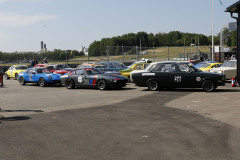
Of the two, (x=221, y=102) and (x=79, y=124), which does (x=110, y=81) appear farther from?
(x=79, y=124)

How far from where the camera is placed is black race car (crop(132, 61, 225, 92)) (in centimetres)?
1605

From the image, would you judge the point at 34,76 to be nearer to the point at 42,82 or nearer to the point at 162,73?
the point at 42,82

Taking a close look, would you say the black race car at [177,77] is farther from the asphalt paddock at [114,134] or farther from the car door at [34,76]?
the car door at [34,76]

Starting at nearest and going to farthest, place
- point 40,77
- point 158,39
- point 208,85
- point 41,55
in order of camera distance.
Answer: point 208,85, point 40,77, point 41,55, point 158,39

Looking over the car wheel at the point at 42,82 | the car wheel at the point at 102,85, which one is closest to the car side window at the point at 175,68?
the car wheel at the point at 102,85

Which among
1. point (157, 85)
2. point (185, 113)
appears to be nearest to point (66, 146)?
point (185, 113)

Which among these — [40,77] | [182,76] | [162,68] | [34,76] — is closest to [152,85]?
[162,68]

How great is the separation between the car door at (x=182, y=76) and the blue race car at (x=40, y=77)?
809cm

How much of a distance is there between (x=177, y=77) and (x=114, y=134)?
31.5ft

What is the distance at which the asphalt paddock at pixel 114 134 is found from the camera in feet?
18.9

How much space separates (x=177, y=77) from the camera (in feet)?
53.6

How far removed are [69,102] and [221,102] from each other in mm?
5912

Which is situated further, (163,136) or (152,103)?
(152,103)

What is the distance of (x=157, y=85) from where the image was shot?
1683 cm
